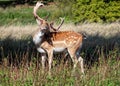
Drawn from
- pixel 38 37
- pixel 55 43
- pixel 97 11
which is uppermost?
pixel 38 37

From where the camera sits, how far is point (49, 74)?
29.0 ft

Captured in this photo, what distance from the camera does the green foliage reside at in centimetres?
2632

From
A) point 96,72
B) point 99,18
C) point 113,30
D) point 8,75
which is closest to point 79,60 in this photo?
point 96,72

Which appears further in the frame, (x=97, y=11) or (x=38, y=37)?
(x=97, y=11)

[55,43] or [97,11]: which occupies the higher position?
[55,43]

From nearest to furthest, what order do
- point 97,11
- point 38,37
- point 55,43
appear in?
point 38,37 → point 55,43 → point 97,11

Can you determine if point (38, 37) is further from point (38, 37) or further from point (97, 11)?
point (97, 11)

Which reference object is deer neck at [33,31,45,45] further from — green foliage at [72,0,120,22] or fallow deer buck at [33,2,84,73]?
green foliage at [72,0,120,22]

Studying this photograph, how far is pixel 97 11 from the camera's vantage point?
87.8 ft

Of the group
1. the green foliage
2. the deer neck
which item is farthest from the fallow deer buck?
the green foliage

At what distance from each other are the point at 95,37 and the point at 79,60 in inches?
242

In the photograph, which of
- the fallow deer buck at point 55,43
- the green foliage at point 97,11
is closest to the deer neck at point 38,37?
the fallow deer buck at point 55,43

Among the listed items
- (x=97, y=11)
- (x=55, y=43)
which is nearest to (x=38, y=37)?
(x=55, y=43)

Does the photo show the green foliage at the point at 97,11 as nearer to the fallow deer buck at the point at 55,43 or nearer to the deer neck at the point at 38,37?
the fallow deer buck at the point at 55,43
